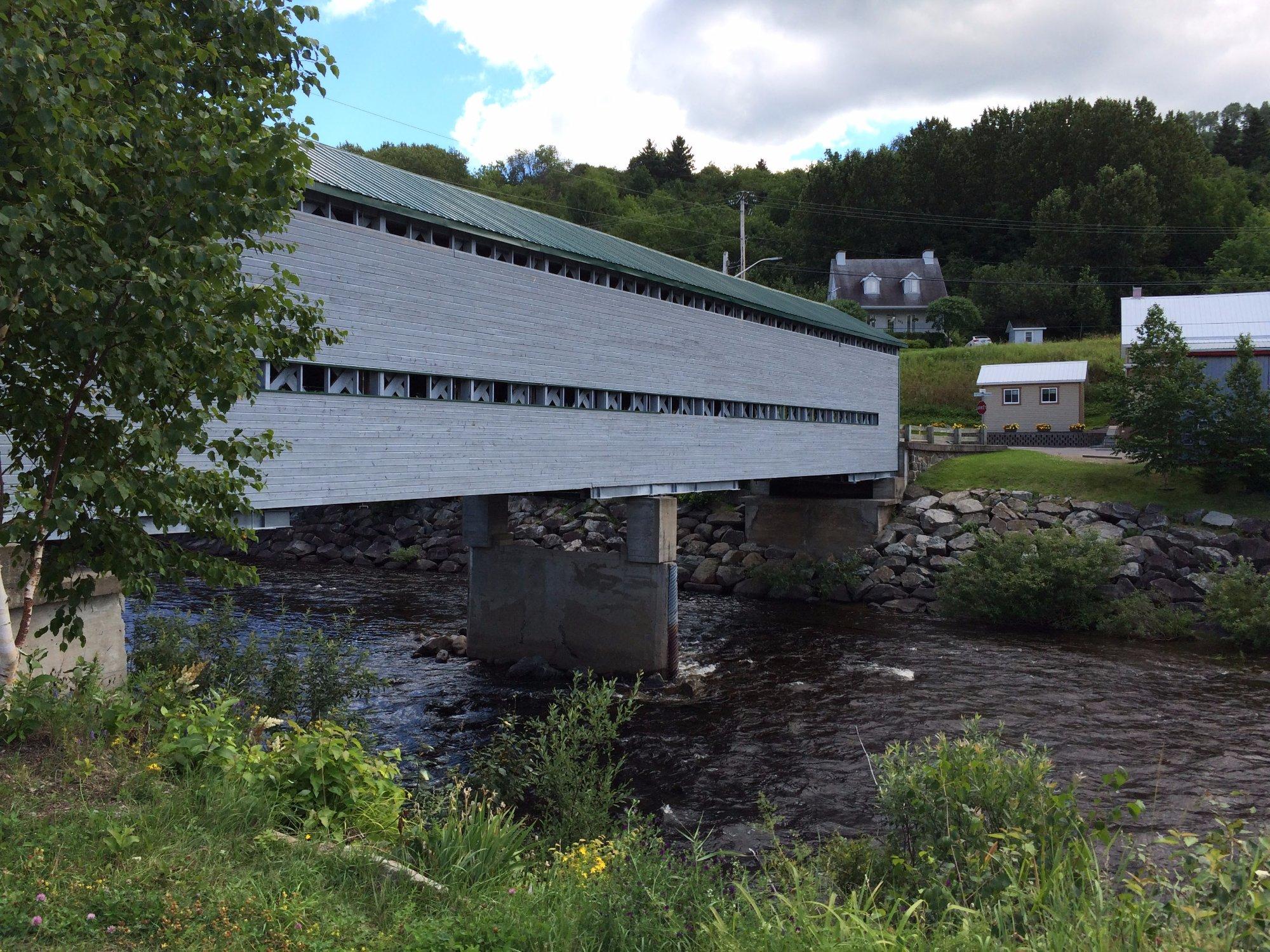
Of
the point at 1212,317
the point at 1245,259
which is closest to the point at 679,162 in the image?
the point at 1245,259

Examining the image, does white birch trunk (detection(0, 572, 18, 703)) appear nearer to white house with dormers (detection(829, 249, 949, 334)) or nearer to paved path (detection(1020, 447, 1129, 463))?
paved path (detection(1020, 447, 1129, 463))

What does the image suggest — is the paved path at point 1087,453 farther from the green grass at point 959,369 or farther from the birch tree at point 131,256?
the birch tree at point 131,256

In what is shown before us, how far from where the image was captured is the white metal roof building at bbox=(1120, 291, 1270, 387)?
32.9 meters

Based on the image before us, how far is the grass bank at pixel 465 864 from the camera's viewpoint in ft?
14.0

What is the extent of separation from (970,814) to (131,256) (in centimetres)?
609

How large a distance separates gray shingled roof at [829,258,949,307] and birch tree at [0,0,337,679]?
63065 mm

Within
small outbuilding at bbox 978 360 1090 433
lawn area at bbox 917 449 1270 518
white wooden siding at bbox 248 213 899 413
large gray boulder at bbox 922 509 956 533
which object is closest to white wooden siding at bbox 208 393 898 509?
white wooden siding at bbox 248 213 899 413

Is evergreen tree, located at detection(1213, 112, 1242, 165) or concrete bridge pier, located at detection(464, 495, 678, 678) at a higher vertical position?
evergreen tree, located at detection(1213, 112, 1242, 165)

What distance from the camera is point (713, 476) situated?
70.6 ft

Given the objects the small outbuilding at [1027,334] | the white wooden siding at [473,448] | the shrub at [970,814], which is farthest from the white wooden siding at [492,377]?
the small outbuilding at [1027,334]

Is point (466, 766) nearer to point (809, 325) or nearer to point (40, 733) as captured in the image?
point (40, 733)

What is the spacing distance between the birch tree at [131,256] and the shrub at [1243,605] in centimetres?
2063

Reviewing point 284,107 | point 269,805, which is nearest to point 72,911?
point 269,805

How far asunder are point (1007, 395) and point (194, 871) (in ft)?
143
